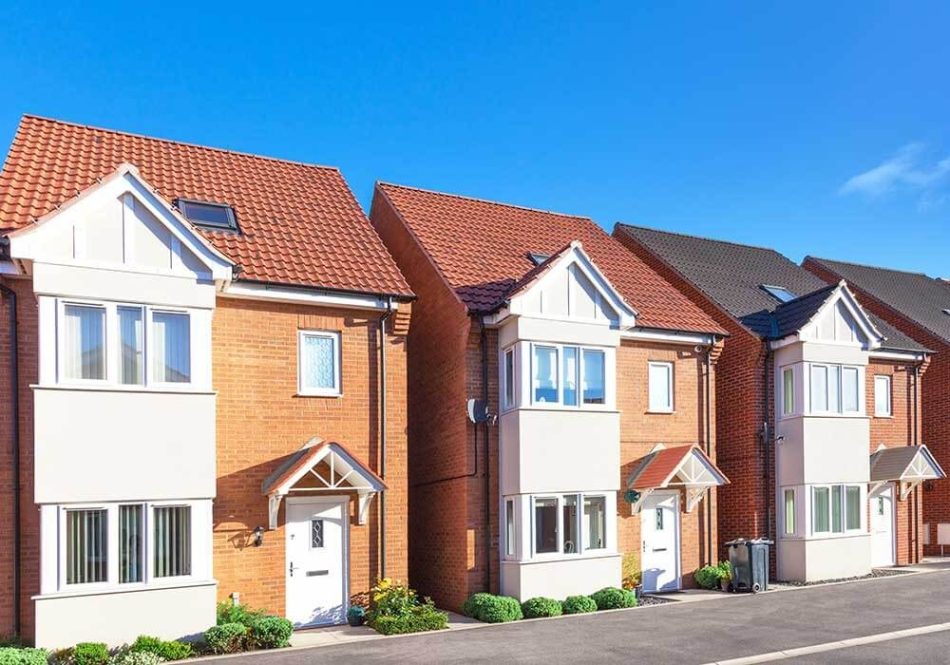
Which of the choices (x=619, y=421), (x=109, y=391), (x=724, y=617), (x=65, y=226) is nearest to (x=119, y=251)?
(x=65, y=226)

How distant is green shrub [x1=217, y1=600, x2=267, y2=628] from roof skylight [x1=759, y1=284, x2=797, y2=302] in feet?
53.4

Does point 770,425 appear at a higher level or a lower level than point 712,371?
lower

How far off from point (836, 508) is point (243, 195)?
1541 centimetres

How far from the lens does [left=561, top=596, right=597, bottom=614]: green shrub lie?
1576cm

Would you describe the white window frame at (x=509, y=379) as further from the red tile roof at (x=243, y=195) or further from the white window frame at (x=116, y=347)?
the white window frame at (x=116, y=347)

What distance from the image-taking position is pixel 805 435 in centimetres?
1981

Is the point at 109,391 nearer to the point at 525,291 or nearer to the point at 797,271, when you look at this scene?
the point at 525,291

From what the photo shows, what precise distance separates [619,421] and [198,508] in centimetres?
844

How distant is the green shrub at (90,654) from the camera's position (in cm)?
1165

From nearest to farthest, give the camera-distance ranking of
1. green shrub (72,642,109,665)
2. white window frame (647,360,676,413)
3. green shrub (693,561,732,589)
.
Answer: green shrub (72,642,109,665)
green shrub (693,561,732,589)
white window frame (647,360,676,413)

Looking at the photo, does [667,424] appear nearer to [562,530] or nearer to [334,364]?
[562,530]

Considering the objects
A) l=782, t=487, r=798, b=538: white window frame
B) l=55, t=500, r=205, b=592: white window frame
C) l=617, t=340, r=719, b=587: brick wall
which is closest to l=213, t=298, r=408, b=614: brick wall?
l=55, t=500, r=205, b=592: white window frame

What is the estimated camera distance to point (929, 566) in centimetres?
2212

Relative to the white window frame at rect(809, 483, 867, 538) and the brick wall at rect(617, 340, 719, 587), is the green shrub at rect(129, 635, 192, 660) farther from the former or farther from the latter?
the white window frame at rect(809, 483, 867, 538)
